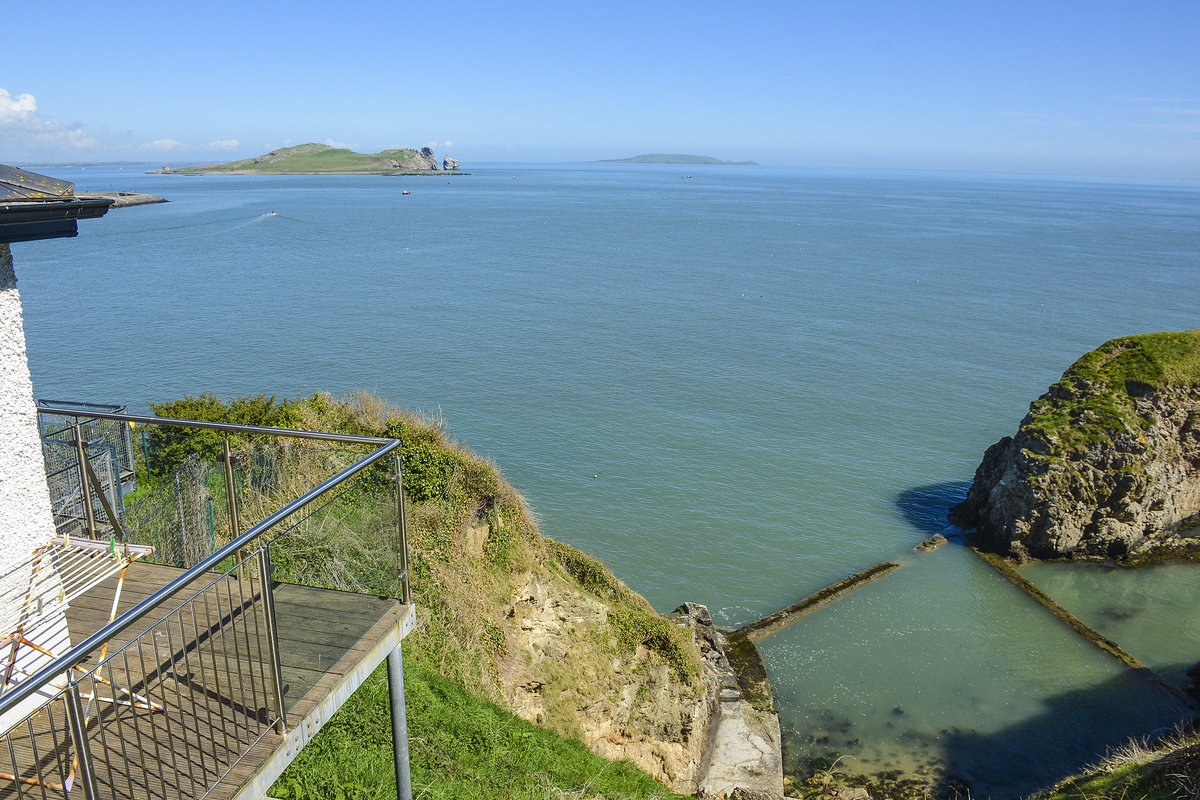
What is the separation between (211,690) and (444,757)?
213 inches

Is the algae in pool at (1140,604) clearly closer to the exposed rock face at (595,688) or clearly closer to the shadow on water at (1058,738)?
the shadow on water at (1058,738)

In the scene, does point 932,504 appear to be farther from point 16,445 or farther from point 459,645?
point 16,445

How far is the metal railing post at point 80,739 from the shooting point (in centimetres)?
383

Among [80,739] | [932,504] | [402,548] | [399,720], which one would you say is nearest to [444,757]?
[399,720]

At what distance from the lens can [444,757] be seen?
10.1 m

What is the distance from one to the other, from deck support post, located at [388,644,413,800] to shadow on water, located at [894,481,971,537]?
24418 mm

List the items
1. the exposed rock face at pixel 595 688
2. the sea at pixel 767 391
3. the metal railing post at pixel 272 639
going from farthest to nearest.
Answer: the sea at pixel 767 391
the exposed rock face at pixel 595 688
the metal railing post at pixel 272 639

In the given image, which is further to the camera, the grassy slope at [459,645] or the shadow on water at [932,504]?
the shadow on water at [932,504]

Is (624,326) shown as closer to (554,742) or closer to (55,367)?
(55,367)

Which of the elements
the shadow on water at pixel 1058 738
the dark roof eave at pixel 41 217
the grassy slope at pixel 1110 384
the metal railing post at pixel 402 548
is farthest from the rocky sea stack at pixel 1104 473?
the dark roof eave at pixel 41 217

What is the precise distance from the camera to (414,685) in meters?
11.0

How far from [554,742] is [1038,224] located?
143m

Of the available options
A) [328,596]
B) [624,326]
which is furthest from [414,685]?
[624,326]

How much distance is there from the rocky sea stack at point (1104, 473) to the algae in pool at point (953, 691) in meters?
2.97
